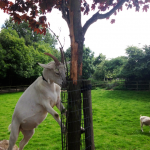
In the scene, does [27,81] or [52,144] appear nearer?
[52,144]

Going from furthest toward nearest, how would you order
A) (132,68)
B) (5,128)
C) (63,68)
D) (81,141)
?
(132,68), (5,128), (81,141), (63,68)

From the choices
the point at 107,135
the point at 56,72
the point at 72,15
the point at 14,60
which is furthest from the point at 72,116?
the point at 14,60

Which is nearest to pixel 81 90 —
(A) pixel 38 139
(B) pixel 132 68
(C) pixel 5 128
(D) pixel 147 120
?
(A) pixel 38 139

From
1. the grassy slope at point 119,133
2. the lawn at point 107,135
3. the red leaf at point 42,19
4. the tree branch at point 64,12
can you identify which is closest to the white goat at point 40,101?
the tree branch at point 64,12

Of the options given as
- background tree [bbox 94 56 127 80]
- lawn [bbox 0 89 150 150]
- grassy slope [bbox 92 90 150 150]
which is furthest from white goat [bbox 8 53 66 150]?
background tree [bbox 94 56 127 80]

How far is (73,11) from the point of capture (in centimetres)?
211

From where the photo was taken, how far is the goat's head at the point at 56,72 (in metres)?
2.02

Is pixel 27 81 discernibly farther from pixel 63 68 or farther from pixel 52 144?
pixel 63 68

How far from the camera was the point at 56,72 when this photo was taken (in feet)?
6.76

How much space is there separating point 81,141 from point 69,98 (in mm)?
702

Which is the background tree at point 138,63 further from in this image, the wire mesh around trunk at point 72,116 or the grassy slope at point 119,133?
the wire mesh around trunk at point 72,116

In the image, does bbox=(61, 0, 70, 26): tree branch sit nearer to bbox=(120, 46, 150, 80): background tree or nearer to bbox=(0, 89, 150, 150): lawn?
bbox=(0, 89, 150, 150): lawn

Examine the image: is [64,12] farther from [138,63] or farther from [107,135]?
[138,63]

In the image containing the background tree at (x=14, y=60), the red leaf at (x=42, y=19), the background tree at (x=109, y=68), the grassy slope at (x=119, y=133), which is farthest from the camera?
the background tree at (x=109, y=68)
